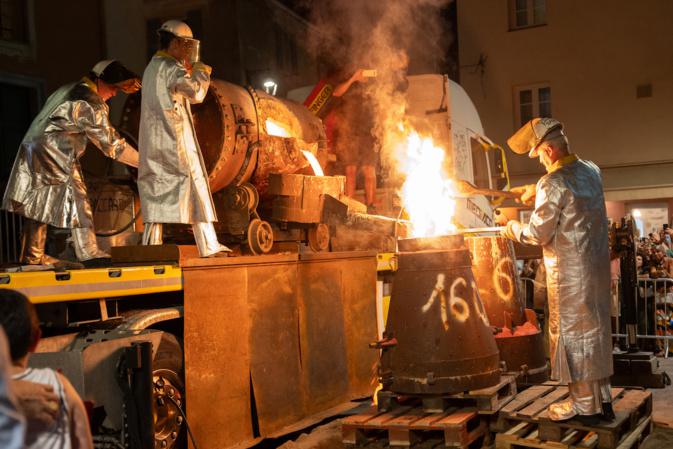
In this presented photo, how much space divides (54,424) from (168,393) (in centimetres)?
310

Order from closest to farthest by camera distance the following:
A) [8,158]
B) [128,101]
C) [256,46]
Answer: [128,101]
[8,158]
[256,46]

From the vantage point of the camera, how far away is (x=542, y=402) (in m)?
6.44

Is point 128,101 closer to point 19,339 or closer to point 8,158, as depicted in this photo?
point 19,339

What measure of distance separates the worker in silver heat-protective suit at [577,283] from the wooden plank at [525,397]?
0.30 m

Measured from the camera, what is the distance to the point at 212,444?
20.1 ft

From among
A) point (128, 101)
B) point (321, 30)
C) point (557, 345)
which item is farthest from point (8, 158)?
point (557, 345)

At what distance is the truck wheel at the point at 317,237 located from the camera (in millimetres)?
9195

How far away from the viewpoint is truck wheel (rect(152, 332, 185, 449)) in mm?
Result: 5605

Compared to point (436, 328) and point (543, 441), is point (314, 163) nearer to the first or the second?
point (436, 328)

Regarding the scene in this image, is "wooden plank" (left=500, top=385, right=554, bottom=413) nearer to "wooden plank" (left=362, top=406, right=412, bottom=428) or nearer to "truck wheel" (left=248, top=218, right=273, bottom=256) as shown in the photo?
"wooden plank" (left=362, top=406, right=412, bottom=428)

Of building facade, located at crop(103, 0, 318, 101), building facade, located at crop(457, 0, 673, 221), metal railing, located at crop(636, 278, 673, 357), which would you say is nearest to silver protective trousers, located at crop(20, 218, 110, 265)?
metal railing, located at crop(636, 278, 673, 357)

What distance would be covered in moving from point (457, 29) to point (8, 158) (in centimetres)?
1564

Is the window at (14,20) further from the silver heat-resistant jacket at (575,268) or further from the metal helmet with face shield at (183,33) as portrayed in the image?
the silver heat-resistant jacket at (575,268)

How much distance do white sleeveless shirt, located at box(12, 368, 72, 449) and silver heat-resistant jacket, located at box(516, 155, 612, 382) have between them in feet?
14.0
